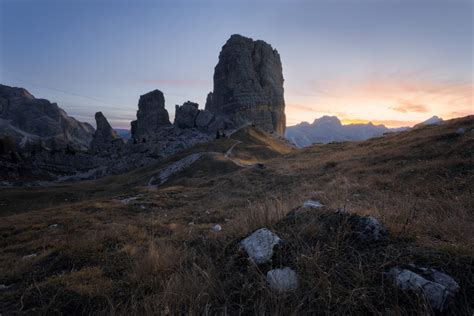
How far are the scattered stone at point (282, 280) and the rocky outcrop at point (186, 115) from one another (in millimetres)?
130308

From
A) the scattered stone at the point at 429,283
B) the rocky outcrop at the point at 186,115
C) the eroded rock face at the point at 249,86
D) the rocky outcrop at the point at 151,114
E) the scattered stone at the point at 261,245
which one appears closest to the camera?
the scattered stone at the point at 429,283

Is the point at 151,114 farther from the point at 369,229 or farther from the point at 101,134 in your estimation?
the point at 369,229

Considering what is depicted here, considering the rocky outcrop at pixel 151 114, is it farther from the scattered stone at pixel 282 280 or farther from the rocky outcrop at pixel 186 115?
the scattered stone at pixel 282 280

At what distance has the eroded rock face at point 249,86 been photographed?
15162cm

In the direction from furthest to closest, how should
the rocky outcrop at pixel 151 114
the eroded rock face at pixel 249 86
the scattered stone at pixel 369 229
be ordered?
the eroded rock face at pixel 249 86
the rocky outcrop at pixel 151 114
the scattered stone at pixel 369 229

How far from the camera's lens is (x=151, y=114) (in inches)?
5965

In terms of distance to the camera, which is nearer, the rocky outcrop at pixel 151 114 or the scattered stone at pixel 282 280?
the scattered stone at pixel 282 280

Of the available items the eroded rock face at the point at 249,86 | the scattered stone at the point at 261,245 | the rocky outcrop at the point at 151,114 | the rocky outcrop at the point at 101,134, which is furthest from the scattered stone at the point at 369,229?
the rocky outcrop at the point at 101,134

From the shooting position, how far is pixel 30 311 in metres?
3.86

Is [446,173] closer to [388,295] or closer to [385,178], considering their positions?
[385,178]

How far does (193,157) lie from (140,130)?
10915 cm

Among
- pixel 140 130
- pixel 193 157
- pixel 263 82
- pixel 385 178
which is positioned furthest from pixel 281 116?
pixel 385 178

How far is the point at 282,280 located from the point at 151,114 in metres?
159

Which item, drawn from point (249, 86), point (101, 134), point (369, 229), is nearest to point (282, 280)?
point (369, 229)
